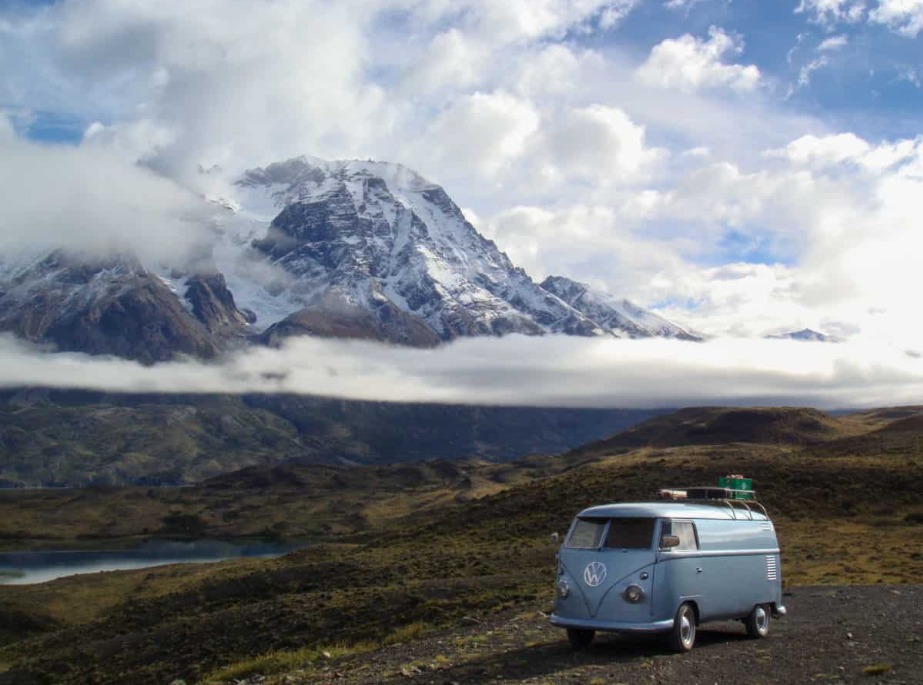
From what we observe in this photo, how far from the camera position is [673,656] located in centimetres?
Result: 2105

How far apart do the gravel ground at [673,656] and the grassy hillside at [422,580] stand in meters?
4.77

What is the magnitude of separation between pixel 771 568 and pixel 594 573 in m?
7.30

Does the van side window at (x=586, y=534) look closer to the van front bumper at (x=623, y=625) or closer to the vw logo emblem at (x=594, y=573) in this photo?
the vw logo emblem at (x=594, y=573)

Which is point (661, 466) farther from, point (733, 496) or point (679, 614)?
point (679, 614)

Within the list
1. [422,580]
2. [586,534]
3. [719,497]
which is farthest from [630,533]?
[422,580]

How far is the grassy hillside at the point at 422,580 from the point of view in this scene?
36500mm

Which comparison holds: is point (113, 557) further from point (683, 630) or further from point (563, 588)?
point (683, 630)

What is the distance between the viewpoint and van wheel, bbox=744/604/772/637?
80.5ft

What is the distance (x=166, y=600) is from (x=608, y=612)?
4095 cm

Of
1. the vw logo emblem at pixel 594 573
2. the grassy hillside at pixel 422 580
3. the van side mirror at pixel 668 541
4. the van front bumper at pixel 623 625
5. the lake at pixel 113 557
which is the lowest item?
the lake at pixel 113 557

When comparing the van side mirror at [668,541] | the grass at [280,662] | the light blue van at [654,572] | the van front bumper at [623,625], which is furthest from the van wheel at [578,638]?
the grass at [280,662]

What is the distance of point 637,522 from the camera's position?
21844 millimetres

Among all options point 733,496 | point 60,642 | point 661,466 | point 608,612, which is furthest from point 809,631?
point 661,466

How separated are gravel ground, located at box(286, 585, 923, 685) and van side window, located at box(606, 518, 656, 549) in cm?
264
